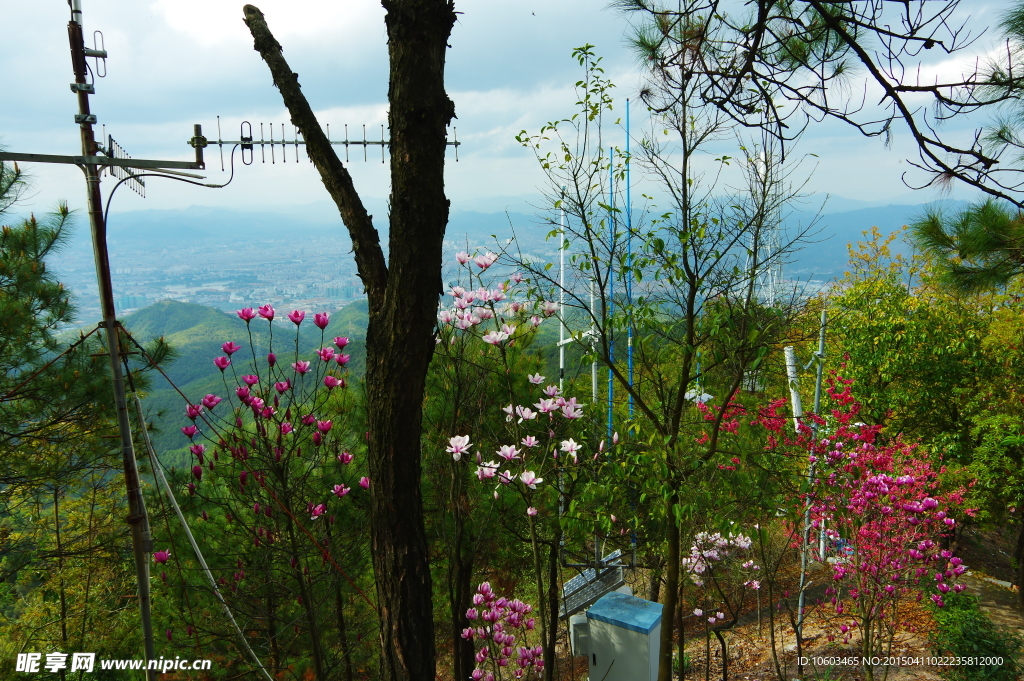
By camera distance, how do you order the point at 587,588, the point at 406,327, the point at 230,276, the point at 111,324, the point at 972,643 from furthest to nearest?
1. the point at 230,276
2. the point at 587,588
3. the point at 972,643
4. the point at 406,327
5. the point at 111,324

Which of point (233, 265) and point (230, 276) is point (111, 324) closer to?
point (230, 276)

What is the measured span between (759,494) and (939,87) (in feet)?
6.06

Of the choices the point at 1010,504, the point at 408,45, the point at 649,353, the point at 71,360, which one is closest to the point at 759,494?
the point at 649,353

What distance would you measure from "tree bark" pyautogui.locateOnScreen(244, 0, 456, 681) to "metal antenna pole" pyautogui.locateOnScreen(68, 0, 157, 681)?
60cm

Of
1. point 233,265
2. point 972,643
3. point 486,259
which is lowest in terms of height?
point 233,265

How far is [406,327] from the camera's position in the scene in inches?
75.7

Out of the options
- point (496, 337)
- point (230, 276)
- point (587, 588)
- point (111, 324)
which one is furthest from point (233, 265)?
point (111, 324)

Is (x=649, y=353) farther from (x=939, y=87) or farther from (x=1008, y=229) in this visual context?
(x=1008, y=229)

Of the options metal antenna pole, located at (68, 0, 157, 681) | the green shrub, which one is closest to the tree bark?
metal antenna pole, located at (68, 0, 157, 681)

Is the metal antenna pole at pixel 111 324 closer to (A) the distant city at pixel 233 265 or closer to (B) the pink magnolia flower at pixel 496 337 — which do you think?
(B) the pink magnolia flower at pixel 496 337

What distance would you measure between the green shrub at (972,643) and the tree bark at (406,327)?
3.72m

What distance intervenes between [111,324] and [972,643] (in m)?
4.92

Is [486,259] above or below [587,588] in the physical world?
above

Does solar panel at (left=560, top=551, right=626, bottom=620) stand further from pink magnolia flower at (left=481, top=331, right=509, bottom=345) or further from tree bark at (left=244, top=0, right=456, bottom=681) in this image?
tree bark at (left=244, top=0, right=456, bottom=681)
